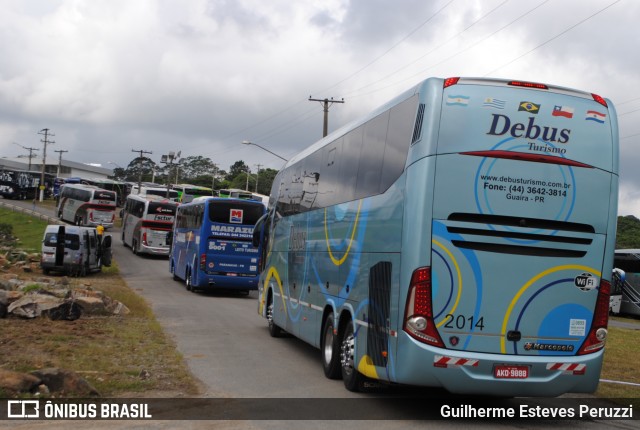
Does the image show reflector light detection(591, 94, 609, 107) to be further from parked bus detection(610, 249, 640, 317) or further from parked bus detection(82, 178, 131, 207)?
Answer: parked bus detection(82, 178, 131, 207)

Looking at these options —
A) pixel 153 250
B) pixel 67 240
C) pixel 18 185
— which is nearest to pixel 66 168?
pixel 18 185

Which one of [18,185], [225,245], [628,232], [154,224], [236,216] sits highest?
[18,185]

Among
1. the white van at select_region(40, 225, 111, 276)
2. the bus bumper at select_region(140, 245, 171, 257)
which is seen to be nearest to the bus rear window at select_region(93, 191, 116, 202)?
the bus bumper at select_region(140, 245, 171, 257)

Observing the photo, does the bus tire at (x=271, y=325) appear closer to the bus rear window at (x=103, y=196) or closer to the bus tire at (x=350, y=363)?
the bus tire at (x=350, y=363)

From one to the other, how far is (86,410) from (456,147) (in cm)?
513

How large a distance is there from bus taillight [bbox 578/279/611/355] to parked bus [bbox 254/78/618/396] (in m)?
0.02

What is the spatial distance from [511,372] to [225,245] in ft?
66.1

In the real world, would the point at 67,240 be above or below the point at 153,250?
above

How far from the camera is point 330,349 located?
12.1m

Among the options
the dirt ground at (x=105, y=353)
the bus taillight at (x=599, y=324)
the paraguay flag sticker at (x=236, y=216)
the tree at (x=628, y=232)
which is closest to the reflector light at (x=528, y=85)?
the bus taillight at (x=599, y=324)

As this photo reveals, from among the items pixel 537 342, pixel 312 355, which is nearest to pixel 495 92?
pixel 537 342

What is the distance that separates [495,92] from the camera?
906 centimetres

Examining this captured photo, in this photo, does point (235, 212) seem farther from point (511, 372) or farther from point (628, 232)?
point (628, 232)

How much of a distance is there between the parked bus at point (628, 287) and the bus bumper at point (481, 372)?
31858mm
